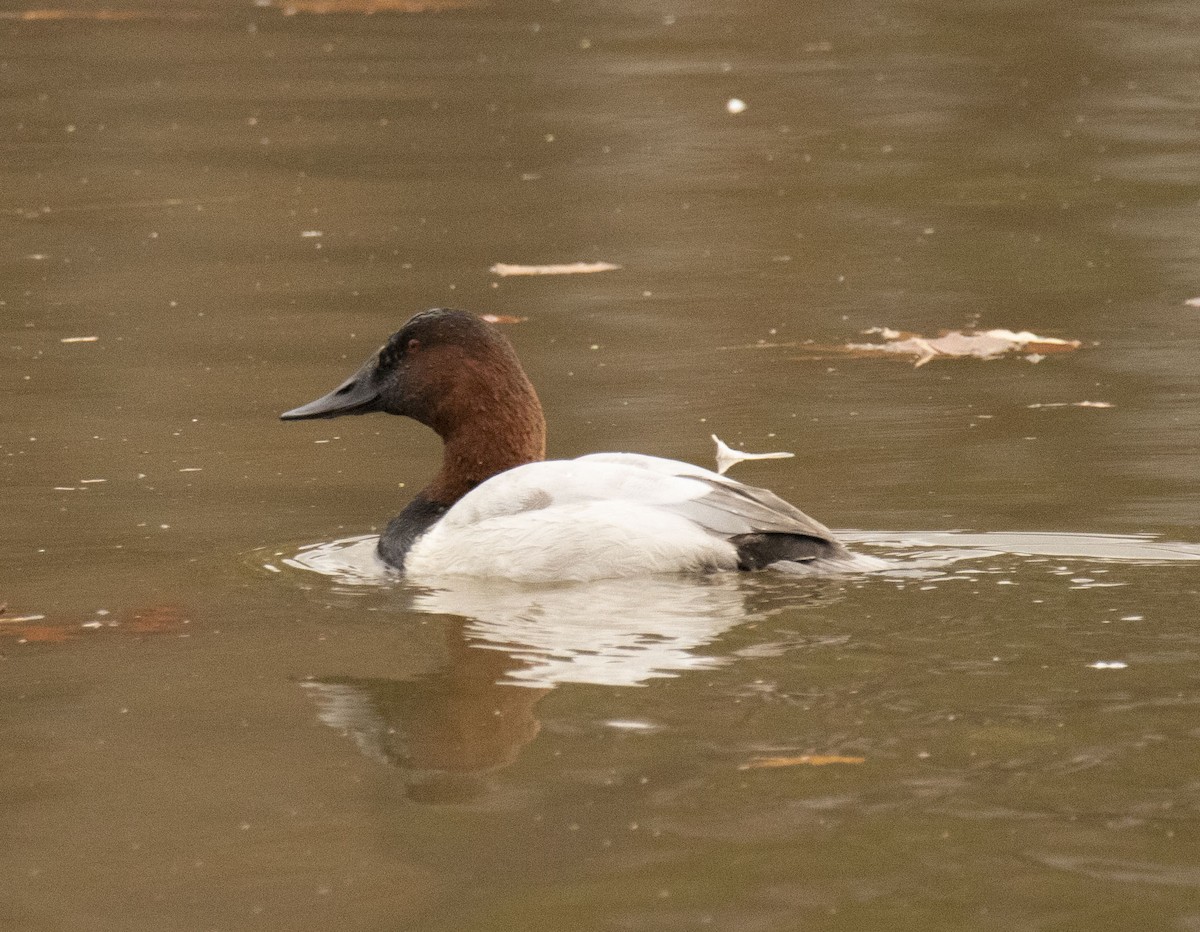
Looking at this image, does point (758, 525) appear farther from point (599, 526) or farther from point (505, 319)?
point (505, 319)

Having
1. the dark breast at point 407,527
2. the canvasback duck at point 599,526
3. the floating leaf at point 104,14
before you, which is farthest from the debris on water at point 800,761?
the floating leaf at point 104,14

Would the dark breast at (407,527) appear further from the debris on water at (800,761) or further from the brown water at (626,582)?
the debris on water at (800,761)

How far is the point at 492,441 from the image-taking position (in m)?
7.85

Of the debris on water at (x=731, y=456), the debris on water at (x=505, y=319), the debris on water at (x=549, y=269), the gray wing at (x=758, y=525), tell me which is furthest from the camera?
the debris on water at (x=549, y=269)

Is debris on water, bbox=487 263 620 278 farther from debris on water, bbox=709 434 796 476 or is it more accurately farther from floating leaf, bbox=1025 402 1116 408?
debris on water, bbox=709 434 796 476

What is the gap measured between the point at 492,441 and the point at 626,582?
1076mm

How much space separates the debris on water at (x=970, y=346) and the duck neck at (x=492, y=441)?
9.17 feet

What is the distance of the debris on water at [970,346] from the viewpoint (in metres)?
10.2

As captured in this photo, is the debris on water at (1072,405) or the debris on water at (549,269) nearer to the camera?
the debris on water at (1072,405)

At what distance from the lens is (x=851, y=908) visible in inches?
175

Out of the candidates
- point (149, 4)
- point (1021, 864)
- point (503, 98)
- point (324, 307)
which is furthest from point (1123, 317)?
point (149, 4)

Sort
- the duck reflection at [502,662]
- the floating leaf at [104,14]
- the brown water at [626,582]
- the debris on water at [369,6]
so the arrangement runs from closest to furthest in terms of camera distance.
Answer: the brown water at [626,582] < the duck reflection at [502,662] < the floating leaf at [104,14] < the debris on water at [369,6]

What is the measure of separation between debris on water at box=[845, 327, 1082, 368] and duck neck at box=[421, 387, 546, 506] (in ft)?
9.17

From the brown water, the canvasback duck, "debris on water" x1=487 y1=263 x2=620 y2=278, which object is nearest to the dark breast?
the canvasback duck
